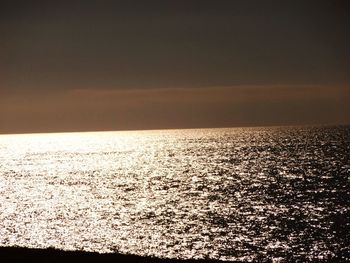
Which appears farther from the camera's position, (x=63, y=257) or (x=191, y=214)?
(x=191, y=214)

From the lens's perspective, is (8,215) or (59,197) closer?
(8,215)

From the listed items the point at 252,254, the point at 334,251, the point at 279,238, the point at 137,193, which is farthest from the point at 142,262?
the point at 137,193

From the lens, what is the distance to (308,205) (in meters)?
93.2

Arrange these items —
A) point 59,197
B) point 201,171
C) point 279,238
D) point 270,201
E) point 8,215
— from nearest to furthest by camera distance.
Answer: point 279,238 < point 8,215 < point 270,201 < point 59,197 < point 201,171

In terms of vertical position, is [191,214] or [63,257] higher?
[191,214]

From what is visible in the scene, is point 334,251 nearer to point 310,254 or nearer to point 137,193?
point 310,254

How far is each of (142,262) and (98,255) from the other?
419cm

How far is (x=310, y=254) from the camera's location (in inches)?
2265

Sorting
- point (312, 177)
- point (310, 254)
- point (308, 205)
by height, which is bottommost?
point (310, 254)

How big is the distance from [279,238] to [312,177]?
78.2 metres

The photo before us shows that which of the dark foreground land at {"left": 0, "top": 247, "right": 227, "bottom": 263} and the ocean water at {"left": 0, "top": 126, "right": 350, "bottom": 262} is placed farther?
the ocean water at {"left": 0, "top": 126, "right": 350, "bottom": 262}

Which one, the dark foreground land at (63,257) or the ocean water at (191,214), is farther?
the ocean water at (191,214)

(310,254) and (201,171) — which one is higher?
(201,171)

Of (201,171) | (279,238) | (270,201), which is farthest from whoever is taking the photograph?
(201,171)
